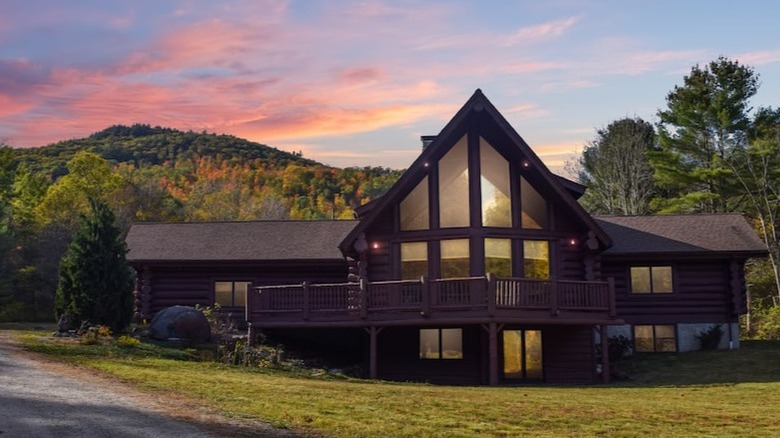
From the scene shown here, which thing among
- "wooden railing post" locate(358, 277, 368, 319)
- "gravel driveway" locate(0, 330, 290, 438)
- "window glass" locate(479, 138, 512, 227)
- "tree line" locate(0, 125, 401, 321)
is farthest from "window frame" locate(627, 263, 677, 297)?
"gravel driveway" locate(0, 330, 290, 438)

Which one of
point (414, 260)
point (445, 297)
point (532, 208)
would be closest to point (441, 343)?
point (414, 260)

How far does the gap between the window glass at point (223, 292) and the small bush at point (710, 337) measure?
19349 millimetres

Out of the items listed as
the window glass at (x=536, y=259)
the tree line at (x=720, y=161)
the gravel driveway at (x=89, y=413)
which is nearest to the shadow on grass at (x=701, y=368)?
the window glass at (x=536, y=259)

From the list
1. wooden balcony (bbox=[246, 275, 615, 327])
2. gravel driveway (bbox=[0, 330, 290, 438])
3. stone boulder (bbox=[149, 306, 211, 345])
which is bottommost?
gravel driveway (bbox=[0, 330, 290, 438])

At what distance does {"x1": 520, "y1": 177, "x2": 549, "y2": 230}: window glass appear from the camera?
1089 inches

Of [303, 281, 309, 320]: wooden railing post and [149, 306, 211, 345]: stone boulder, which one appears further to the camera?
[149, 306, 211, 345]: stone boulder

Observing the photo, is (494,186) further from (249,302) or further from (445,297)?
(249,302)

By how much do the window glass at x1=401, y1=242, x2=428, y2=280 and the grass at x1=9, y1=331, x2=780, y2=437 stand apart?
624 cm

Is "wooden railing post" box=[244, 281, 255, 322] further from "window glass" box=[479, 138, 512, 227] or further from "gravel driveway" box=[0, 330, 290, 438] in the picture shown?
"gravel driveway" box=[0, 330, 290, 438]

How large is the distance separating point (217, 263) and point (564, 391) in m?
17.2

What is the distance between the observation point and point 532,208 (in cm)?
2781

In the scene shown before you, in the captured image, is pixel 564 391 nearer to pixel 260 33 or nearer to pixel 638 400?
pixel 638 400

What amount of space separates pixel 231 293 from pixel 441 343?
10577 mm

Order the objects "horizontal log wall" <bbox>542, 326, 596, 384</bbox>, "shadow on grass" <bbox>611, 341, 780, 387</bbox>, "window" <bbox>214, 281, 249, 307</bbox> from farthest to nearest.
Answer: "window" <bbox>214, 281, 249, 307</bbox> < "horizontal log wall" <bbox>542, 326, 596, 384</bbox> < "shadow on grass" <bbox>611, 341, 780, 387</bbox>
